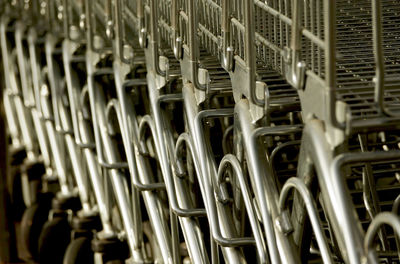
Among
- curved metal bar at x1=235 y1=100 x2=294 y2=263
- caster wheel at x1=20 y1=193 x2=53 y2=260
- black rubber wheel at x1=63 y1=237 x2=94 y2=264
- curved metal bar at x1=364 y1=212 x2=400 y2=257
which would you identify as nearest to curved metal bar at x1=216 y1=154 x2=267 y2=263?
curved metal bar at x1=235 y1=100 x2=294 y2=263

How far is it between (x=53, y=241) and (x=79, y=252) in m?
0.38

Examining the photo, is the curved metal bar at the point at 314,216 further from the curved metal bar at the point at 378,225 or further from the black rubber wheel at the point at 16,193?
the black rubber wheel at the point at 16,193

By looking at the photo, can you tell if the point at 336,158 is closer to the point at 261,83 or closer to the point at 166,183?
the point at 261,83

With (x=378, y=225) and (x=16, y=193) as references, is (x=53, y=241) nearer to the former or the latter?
(x=16, y=193)

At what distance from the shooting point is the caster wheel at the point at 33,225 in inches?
182

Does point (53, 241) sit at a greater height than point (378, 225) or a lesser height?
lesser

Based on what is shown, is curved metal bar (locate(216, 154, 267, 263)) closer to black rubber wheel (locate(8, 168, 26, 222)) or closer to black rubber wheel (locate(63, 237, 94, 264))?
black rubber wheel (locate(63, 237, 94, 264))

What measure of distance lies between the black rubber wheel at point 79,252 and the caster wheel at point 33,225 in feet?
1.93

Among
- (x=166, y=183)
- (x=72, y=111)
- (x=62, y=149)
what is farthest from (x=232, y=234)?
(x=62, y=149)

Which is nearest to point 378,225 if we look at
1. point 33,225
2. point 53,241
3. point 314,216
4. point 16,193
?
point 314,216

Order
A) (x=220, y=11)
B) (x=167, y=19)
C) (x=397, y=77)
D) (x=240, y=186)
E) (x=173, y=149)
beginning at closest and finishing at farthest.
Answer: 1. (x=397, y=77)
2. (x=240, y=186)
3. (x=220, y=11)
4. (x=173, y=149)
5. (x=167, y=19)

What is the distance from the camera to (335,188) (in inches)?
78.6

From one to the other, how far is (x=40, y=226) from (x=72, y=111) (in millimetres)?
674

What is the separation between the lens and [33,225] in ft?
15.2
